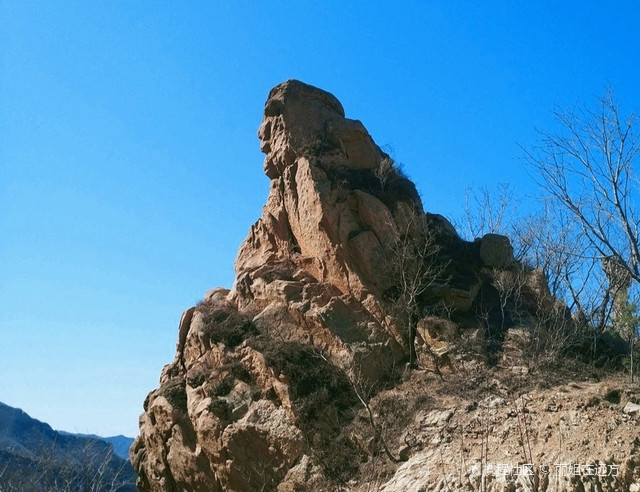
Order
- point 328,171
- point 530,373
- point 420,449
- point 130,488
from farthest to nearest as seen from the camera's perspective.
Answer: point 130,488 < point 328,171 < point 530,373 < point 420,449

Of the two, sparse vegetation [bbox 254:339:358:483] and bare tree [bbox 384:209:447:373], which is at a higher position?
bare tree [bbox 384:209:447:373]

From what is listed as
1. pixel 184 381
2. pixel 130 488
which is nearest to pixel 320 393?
pixel 184 381

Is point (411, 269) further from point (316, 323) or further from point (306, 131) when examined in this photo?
point (306, 131)

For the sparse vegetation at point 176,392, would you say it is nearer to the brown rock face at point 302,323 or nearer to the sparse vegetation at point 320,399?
the brown rock face at point 302,323

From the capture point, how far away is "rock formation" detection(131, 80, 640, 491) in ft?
63.9

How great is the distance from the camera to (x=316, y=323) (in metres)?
21.7

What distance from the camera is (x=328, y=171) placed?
24.7 metres

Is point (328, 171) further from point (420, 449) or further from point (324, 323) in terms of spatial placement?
point (420, 449)

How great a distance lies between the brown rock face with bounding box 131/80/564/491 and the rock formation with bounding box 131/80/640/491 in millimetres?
48

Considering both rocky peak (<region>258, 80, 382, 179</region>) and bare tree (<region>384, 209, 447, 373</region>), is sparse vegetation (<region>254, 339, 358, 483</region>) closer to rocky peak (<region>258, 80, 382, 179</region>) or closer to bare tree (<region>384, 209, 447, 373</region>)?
bare tree (<region>384, 209, 447, 373</region>)

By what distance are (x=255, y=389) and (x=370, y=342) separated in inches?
162

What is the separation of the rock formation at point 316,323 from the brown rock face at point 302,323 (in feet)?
0.16

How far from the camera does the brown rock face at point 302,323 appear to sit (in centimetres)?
1952

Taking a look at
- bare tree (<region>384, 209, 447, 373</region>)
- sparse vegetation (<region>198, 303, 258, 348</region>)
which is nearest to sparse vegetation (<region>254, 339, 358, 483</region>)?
sparse vegetation (<region>198, 303, 258, 348</region>)
